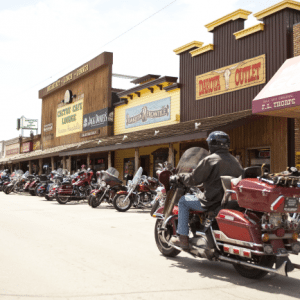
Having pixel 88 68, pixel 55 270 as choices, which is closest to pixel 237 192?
pixel 55 270

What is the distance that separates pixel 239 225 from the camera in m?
4.86

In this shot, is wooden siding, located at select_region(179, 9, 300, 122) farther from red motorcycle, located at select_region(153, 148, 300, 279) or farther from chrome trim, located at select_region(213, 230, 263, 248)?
chrome trim, located at select_region(213, 230, 263, 248)

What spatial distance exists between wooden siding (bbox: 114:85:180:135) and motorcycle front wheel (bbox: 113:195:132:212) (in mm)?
6839

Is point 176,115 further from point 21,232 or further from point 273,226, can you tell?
point 273,226

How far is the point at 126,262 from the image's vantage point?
237 inches

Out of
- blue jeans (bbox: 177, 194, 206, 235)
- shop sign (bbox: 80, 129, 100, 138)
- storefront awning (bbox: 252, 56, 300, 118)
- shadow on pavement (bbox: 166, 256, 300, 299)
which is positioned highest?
shop sign (bbox: 80, 129, 100, 138)

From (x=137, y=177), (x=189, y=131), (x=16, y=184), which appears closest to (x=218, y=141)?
(x=137, y=177)

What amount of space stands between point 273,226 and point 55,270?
9.32ft

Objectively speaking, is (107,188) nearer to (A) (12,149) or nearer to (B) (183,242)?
(B) (183,242)

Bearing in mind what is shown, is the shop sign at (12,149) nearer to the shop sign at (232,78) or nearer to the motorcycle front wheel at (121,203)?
the shop sign at (232,78)

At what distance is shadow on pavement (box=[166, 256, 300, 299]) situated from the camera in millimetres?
4734

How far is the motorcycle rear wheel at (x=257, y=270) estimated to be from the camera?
4.78m

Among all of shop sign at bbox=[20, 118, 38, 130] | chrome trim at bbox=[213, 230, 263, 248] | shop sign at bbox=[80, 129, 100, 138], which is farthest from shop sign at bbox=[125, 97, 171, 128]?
shop sign at bbox=[20, 118, 38, 130]

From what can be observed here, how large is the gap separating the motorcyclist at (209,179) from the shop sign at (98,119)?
A: 21340mm
